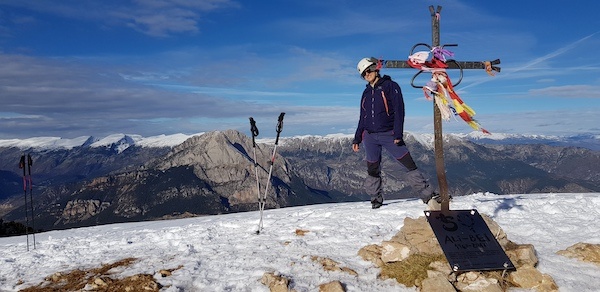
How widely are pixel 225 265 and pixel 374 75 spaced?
268 inches

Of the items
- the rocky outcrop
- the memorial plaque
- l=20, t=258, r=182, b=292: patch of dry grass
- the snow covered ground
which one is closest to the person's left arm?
the snow covered ground

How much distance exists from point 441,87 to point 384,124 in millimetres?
3280

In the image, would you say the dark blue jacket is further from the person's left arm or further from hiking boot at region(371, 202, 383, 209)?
hiking boot at region(371, 202, 383, 209)

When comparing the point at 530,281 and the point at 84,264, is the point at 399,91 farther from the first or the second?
the point at 84,264

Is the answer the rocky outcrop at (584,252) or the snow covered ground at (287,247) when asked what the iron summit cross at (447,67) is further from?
the rocky outcrop at (584,252)

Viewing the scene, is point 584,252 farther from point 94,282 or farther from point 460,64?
point 94,282

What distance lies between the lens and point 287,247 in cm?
1043

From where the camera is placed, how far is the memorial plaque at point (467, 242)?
807 centimetres

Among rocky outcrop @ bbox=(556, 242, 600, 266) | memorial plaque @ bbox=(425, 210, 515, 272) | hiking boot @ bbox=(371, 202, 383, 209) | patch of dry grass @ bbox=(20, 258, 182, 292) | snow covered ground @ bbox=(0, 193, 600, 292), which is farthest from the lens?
hiking boot @ bbox=(371, 202, 383, 209)

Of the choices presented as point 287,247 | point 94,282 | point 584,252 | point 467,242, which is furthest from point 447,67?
point 94,282

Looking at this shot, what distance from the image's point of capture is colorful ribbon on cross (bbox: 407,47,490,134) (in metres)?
9.31

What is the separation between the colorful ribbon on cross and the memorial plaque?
2.09 m

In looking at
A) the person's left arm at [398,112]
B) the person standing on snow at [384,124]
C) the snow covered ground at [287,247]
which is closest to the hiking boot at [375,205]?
the snow covered ground at [287,247]

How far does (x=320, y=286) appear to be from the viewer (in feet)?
25.5
